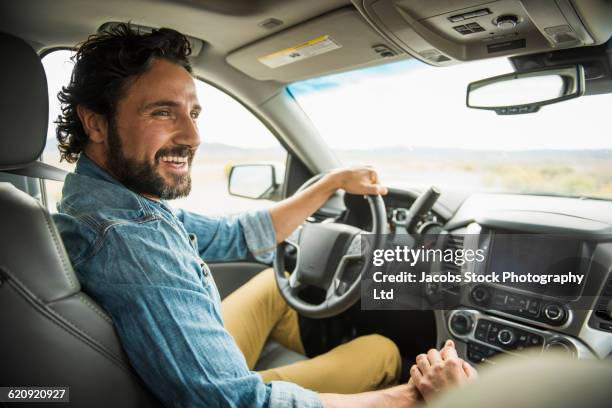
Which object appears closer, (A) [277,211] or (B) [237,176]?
(A) [277,211]

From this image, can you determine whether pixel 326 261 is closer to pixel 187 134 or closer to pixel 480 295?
pixel 480 295

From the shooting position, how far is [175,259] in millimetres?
1131

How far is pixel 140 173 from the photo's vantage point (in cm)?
134

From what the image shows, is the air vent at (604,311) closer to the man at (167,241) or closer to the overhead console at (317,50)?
the man at (167,241)

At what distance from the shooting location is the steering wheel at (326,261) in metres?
1.88

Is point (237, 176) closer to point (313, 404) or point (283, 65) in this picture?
point (283, 65)

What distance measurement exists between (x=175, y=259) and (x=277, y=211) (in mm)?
859

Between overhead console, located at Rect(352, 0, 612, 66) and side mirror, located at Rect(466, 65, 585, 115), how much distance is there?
0.47 feet

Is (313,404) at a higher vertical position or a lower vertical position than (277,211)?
lower

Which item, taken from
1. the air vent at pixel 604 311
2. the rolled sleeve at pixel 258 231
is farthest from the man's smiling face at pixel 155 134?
the air vent at pixel 604 311

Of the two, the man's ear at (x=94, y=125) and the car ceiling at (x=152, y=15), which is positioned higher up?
the car ceiling at (x=152, y=15)

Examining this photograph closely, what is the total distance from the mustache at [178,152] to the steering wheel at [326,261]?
2.43ft

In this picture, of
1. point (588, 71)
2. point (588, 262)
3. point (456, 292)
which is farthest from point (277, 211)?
point (588, 71)

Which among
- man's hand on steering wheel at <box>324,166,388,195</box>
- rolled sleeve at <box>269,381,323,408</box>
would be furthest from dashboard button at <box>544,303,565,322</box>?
rolled sleeve at <box>269,381,323,408</box>
